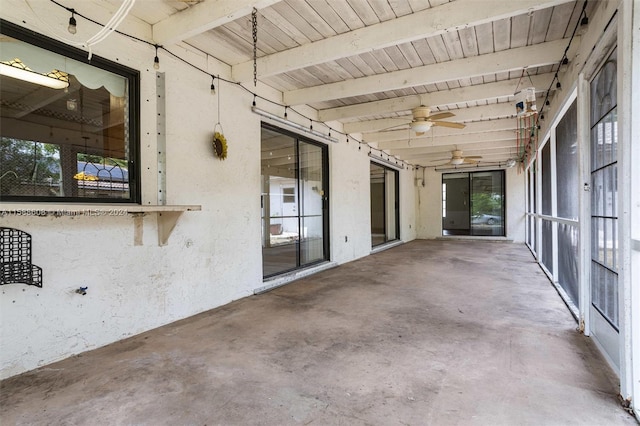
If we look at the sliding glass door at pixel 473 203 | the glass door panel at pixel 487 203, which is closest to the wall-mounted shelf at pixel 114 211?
the sliding glass door at pixel 473 203

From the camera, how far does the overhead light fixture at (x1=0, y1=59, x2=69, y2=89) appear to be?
7.31 feet

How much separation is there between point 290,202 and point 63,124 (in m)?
3.16

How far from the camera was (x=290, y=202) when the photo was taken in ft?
17.1

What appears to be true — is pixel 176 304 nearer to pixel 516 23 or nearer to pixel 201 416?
pixel 201 416

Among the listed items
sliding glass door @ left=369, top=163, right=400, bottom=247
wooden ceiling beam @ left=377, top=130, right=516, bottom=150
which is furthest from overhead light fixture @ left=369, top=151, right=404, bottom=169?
wooden ceiling beam @ left=377, top=130, right=516, bottom=150

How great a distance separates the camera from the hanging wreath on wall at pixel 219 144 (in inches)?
140

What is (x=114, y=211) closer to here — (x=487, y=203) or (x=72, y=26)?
(x=72, y=26)

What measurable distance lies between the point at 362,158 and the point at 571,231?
4379mm

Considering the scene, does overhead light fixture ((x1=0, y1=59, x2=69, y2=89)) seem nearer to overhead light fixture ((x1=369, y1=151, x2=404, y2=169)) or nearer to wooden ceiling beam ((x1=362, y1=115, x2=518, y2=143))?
wooden ceiling beam ((x1=362, y1=115, x2=518, y2=143))

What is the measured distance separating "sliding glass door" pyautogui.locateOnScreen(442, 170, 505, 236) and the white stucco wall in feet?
29.9

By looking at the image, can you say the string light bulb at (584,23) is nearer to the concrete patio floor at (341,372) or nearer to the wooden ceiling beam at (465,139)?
the concrete patio floor at (341,372)

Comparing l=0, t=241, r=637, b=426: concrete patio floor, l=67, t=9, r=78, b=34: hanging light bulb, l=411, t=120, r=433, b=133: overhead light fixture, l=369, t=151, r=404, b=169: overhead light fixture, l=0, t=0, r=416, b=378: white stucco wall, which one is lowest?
l=0, t=241, r=637, b=426: concrete patio floor

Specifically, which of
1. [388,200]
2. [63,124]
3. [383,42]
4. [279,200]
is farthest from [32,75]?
[388,200]

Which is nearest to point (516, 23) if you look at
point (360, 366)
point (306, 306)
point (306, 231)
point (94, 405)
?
point (360, 366)
